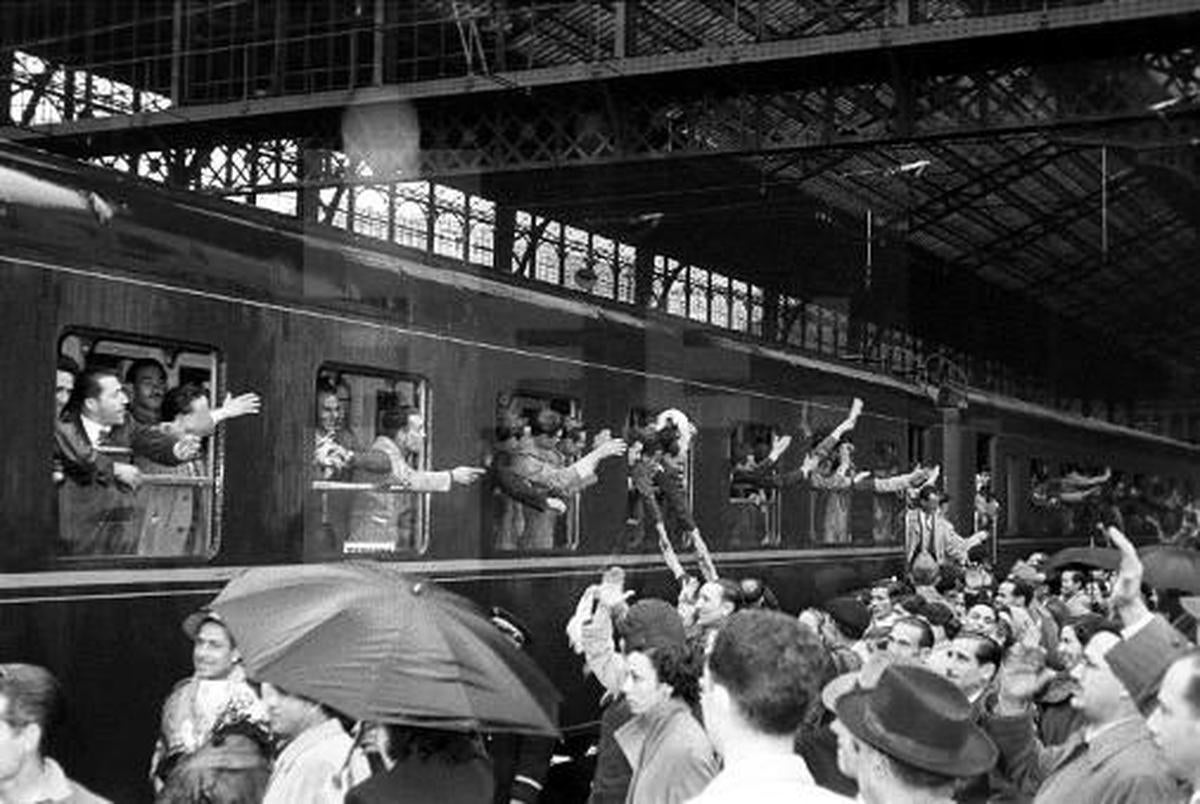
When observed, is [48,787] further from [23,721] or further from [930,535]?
[930,535]

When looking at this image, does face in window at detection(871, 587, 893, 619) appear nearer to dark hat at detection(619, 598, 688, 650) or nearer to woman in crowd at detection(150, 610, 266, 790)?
dark hat at detection(619, 598, 688, 650)

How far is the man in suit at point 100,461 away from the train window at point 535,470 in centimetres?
263

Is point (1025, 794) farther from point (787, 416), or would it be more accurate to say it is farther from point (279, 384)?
point (787, 416)

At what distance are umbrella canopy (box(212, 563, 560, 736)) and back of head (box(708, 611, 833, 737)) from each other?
81 centimetres

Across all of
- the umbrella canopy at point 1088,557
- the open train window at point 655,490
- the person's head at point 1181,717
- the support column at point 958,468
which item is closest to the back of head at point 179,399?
the umbrella canopy at point 1088,557

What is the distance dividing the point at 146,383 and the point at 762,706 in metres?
4.20

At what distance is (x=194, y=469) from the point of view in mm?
6926

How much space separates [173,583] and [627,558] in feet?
13.5

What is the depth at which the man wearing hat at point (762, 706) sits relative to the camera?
9.89 feet

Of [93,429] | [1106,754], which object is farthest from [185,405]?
[1106,754]

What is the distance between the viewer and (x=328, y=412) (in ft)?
25.3

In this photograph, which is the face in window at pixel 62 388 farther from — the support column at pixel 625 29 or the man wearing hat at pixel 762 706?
the support column at pixel 625 29

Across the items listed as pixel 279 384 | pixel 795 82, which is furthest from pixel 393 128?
pixel 279 384

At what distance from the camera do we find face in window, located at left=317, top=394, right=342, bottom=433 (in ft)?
25.2
